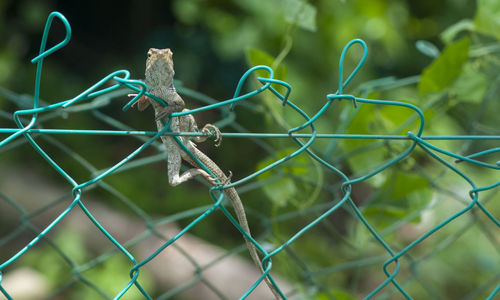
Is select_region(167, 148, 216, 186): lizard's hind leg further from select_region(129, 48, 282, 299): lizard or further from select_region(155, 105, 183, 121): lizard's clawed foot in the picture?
select_region(155, 105, 183, 121): lizard's clawed foot

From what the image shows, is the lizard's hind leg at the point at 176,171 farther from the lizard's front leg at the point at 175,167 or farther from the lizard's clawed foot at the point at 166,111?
the lizard's clawed foot at the point at 166,111

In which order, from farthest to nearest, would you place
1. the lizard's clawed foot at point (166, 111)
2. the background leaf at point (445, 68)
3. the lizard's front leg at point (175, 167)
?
the background leaf at point (445, 68)
the lizard's front leg at point (175, 167)
the lizard's clawed foot at point (166, 111)

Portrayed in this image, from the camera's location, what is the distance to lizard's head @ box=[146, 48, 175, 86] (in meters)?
1.09

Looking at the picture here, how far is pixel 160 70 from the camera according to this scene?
3.59 ft

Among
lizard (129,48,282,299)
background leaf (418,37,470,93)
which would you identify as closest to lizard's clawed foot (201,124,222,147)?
lizard (129,48,282,299)

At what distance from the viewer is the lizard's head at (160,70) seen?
109cm

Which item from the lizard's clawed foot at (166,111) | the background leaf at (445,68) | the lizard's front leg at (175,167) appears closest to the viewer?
the lizard's clawed foot at (166,111)

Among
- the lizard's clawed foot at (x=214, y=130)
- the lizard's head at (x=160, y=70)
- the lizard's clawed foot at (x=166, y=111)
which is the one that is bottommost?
the lizard's clawed foot at (x=214, y=130)

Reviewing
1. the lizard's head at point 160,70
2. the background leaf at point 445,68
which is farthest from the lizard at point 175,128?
the background leaf at point 445,68

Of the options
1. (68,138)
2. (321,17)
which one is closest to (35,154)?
(68,138)

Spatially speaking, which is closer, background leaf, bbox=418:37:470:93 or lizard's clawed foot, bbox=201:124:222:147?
lizard's clawed foot, bbox=201:124:222:147

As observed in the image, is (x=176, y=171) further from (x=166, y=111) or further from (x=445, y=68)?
(x=445, y=68)

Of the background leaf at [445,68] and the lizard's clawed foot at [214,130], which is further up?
the background leaf at [445,68]

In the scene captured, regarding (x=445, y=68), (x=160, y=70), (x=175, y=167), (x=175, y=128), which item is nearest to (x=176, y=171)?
(x=175, y=167)
